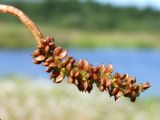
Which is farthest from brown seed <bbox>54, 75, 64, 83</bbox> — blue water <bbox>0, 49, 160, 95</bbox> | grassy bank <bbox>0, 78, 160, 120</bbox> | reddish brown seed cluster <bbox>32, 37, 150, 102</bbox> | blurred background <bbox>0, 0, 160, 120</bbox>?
blurred background <bbox>0, 0, 160, 120</bbox>

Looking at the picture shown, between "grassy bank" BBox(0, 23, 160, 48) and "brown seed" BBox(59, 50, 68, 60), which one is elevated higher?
"brown seed" BBox(59, 50, 68, 60)

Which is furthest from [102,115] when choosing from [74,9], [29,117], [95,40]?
[95,40]

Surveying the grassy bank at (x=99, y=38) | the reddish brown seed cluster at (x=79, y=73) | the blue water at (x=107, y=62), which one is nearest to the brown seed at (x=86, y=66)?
the reddish brown seed cluster at (x=79, y=73)

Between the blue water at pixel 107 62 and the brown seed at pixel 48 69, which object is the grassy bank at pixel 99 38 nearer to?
the blue water at pixel 107 62

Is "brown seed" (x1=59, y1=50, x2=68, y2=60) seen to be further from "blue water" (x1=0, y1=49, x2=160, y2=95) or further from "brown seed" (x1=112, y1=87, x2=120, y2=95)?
"blue water" (x1=0, y1=49, x2=160, y2=95)

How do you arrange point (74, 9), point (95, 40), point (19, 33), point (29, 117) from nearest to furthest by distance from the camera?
1. point (29, 117)
2. point (19, 33)
3. point (74, 9)
4. point (95, 40)

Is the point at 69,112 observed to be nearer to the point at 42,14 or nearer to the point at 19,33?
the point at 19,33
